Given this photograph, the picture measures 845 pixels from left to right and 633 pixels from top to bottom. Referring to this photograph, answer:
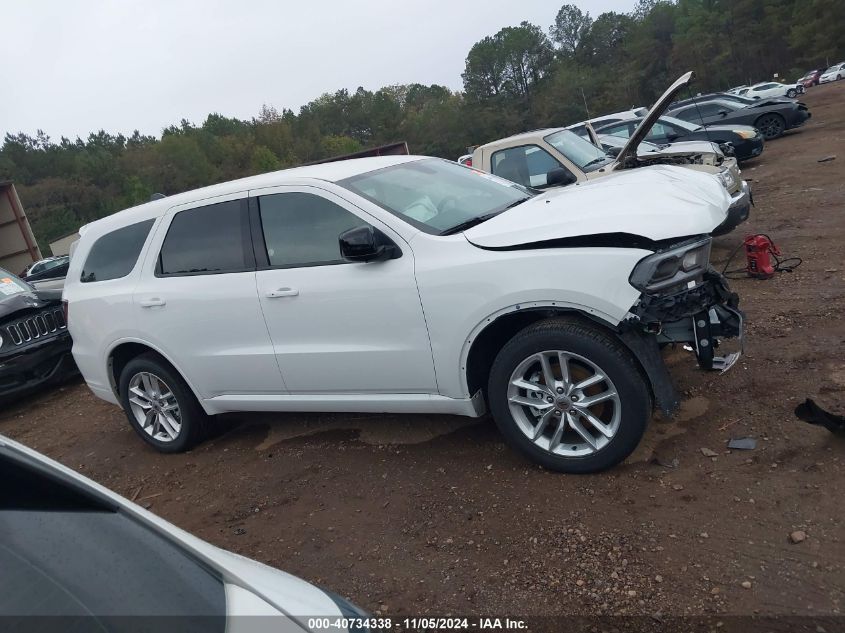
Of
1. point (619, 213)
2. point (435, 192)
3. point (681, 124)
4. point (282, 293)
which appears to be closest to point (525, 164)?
point (435, 192)

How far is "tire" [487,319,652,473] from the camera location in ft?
10.7

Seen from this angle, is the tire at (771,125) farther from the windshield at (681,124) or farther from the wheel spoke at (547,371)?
the wheel spoke at (547,371)

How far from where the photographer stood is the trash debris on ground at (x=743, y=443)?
346cm

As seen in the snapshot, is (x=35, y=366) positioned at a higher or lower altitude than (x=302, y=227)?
lower

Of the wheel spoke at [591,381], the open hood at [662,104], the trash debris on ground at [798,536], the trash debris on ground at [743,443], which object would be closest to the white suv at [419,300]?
the wheel spoke at [591,381]

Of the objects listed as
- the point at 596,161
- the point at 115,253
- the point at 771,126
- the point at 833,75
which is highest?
the point at 115,253

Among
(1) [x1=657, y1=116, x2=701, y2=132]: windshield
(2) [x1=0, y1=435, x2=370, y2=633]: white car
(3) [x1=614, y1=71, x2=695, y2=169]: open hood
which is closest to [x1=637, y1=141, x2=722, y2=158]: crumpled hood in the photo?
(3) [x1=614, y1=71, x2=695, y2=169]: open hood

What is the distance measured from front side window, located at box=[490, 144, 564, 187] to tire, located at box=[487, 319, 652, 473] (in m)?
5.02

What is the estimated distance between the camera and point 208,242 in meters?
4.54

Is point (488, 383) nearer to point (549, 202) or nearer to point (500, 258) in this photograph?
point (500, 258)

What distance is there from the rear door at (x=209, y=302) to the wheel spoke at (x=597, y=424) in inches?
79.4

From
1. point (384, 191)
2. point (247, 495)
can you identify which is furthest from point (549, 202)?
point (247, 495)

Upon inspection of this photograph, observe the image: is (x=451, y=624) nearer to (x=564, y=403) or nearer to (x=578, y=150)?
(x=564, y=403)

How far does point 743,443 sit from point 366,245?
2316 millimetres
